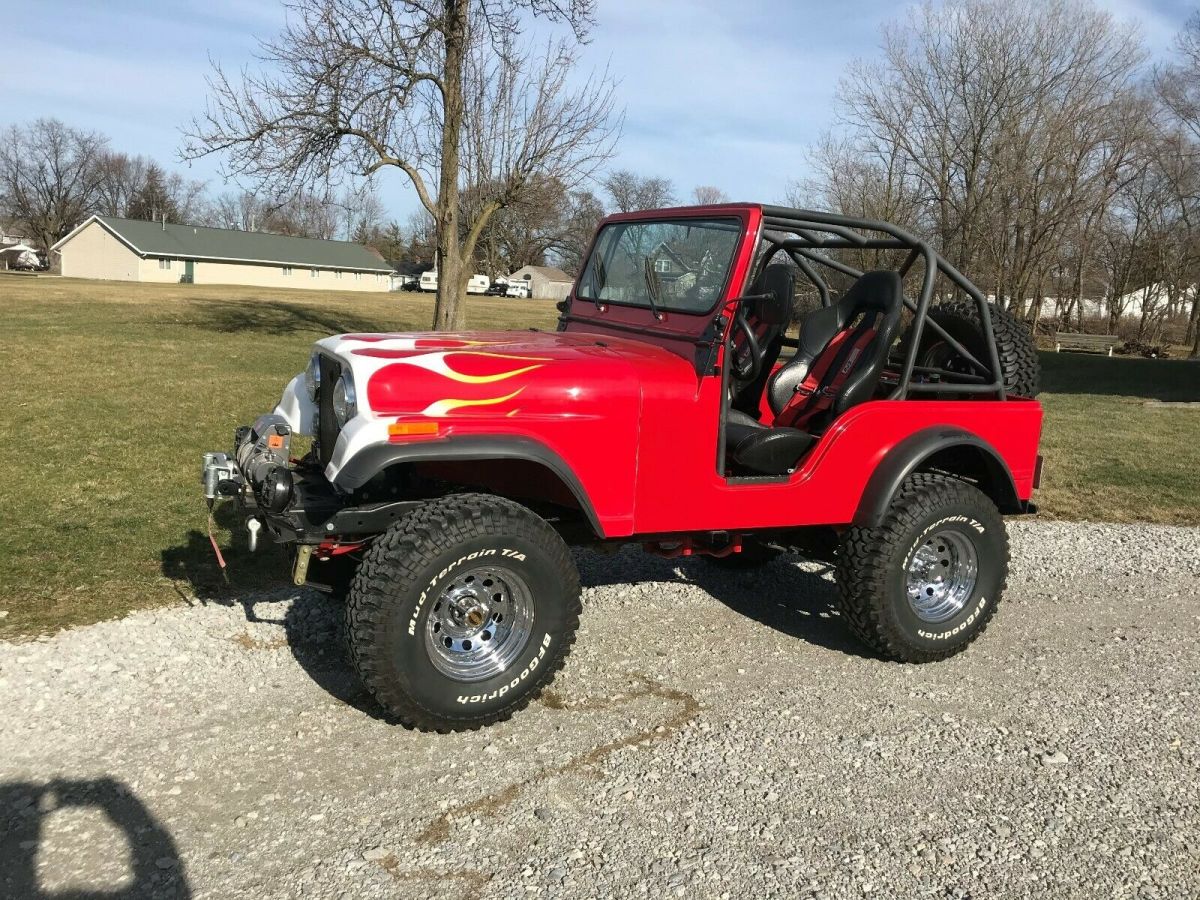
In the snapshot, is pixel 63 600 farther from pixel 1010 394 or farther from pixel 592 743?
pixel 1010 394

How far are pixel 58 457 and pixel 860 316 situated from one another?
6.87m

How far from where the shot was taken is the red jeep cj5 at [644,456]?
11.6 feet

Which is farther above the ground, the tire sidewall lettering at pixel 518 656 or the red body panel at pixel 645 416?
the red body panel at pixel 645 416

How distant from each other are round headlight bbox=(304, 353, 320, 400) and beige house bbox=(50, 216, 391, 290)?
64627 millimetres

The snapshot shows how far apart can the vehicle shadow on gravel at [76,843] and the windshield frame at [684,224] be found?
2915mm

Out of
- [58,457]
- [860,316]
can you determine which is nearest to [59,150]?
[58,457]

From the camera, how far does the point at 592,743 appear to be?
12.1ft

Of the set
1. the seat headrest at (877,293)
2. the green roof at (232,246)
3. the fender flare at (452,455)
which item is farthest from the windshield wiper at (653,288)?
the green roof at (232,246)

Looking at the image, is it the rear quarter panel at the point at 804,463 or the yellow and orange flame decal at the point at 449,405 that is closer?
the yellow and orange flame decal at the point at 449,405

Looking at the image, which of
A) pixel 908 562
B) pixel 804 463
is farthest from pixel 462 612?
pixel 908 562

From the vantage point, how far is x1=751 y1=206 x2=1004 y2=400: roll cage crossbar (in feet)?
14.7

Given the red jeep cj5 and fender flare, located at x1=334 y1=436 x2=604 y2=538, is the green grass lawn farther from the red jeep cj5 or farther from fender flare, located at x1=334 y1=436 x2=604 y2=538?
fender flare, located at x1=334 y1=436 x2=604 y2=538

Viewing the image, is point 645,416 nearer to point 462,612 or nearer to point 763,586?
point 462,612

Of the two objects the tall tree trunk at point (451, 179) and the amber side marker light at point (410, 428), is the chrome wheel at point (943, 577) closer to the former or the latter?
the amber side marker light at point (410, 428)
